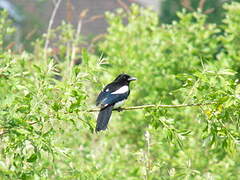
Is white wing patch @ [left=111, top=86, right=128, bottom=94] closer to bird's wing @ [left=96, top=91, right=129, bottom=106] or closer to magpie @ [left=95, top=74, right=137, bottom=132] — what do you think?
magpie @ [left=95, top=74, right=137, bottom=132]

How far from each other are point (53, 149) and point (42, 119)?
0.23 metres

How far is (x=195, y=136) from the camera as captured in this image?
29.9 feet

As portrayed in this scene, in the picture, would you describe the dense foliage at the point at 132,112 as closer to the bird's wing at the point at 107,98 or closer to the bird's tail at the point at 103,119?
the bird's tail at the point at 103,119

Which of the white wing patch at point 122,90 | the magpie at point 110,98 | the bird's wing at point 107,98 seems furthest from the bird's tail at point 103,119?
Answer: the white wing patch at point 122,90

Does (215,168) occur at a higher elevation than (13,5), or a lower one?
lower

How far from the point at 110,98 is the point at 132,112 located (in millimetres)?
4658

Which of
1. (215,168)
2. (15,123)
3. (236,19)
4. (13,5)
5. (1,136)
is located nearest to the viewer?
(15,123)

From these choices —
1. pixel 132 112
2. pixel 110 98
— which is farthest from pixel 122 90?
pixel 132 112

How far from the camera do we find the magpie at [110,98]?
494 centimetres

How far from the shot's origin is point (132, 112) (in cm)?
1017

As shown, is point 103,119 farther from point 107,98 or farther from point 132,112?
point 132,112

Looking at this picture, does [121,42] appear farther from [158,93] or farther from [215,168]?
[215,168]

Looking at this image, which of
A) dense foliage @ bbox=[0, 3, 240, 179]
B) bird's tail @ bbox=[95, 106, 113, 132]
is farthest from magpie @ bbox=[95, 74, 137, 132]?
dense foliage @ bbox=[0, 3, 240, 179]

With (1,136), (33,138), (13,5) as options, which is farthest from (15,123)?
(13,5)
